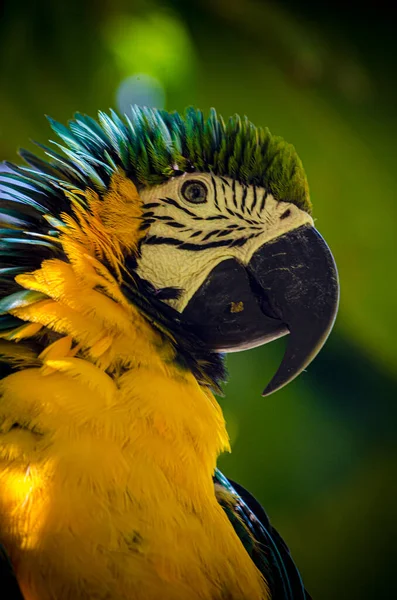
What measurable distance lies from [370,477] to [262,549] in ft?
2.98

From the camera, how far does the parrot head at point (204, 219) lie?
4.23 feet

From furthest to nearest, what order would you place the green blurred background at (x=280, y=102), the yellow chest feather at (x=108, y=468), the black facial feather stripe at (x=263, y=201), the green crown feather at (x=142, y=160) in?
the green blurred background at (x=280, y=102) → the black facial feather stripe at (x=263, y=201) → the green crown feather at (x=142, y=160) → the yellow chest feather at (x=108, y=468)

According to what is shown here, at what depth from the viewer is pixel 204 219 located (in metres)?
1.36

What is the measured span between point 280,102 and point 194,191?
60cm

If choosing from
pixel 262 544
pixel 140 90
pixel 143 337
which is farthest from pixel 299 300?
pixel 140 90

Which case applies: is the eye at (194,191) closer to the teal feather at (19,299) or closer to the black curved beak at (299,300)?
the black curved beak at (299,300)

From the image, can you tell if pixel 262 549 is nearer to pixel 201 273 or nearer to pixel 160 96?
pixel 201 273

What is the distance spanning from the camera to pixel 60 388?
106cm

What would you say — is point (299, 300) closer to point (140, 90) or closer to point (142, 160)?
point (142, 160)

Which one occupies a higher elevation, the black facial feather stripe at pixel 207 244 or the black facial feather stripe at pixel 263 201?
the black facial feather stripe at pixel 263 201

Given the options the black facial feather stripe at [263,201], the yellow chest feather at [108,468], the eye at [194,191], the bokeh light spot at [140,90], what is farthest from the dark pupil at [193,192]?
the bokeh light spot at [140,90]

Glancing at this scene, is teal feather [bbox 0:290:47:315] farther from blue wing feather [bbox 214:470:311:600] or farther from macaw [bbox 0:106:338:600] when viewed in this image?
blue wing feather [bbox 214:470:311:600]

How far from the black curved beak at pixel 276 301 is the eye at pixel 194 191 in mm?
150

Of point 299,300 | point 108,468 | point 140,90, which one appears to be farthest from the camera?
point 140,90
